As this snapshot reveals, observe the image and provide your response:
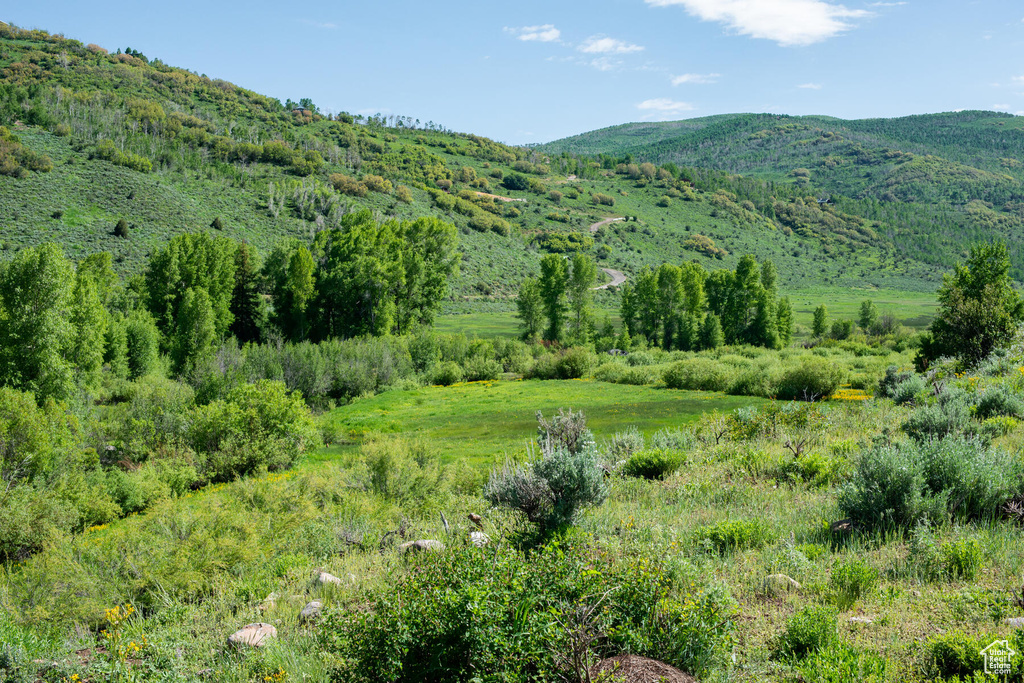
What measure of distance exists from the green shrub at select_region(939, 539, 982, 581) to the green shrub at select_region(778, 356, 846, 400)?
38.4 meters

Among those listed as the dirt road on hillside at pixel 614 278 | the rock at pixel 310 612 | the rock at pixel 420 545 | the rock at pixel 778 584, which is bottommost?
the rock at pixel 310 612

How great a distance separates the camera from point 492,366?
182 ft

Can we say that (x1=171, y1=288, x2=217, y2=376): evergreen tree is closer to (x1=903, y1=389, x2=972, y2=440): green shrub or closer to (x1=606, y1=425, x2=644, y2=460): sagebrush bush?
(x1=606, y1=425, x2=644, y2=460): sagebrush bush

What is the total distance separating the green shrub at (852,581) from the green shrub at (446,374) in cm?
4800

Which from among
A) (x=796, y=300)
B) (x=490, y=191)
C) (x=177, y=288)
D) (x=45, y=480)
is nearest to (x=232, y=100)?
(x=490, y=191)

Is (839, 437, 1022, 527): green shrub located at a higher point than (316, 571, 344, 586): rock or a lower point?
higher

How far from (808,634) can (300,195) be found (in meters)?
107

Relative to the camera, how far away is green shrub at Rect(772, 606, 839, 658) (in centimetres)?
486

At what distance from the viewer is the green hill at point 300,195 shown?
259 feet

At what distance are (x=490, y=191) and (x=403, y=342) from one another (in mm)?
118987

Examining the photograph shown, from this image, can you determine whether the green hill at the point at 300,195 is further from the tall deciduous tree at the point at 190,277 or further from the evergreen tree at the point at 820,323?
the evergreen tree at the point at 820,323

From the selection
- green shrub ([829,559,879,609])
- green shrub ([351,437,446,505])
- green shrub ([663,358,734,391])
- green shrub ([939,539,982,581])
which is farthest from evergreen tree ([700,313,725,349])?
green shrub ([829,559,879,609])

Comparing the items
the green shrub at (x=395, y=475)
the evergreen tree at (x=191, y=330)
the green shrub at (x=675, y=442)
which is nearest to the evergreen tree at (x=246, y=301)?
Result: the evergreen tree at (x=191, y=330)

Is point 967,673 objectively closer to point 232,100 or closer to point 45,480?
point 45,480
